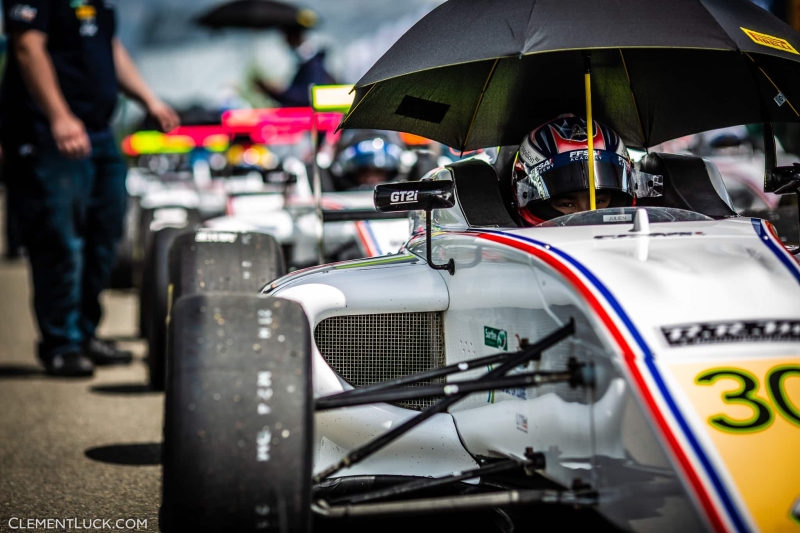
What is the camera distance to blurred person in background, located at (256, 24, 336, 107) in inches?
413

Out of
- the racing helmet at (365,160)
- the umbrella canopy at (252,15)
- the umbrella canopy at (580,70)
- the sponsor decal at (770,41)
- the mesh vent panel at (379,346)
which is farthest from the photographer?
the umbrella canopy at (252,15)

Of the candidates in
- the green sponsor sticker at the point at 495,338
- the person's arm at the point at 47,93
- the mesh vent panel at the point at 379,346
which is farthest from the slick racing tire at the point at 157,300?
the green sponsor sticker at the point at 495,338

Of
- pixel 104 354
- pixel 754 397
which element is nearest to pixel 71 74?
pixel 104 354

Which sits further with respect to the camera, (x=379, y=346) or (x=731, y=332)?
(x=379, y=346)

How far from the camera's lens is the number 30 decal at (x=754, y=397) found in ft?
7.21

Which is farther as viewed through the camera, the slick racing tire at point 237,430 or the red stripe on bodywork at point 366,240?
the red stripe on bodywork at point 366,240

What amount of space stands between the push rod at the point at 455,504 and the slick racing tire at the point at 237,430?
99mm

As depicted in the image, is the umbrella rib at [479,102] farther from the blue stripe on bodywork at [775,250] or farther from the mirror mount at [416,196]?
the blue stripe on bodywork at [775,250]

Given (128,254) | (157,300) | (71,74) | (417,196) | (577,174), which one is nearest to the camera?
(417,196)

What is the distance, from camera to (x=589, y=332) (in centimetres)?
244

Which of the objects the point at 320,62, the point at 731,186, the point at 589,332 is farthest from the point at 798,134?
the point at 589,332

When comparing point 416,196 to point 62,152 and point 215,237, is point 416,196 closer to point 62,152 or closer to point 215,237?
point 215,237

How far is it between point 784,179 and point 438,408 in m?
1.61

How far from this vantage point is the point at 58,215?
614 cm
